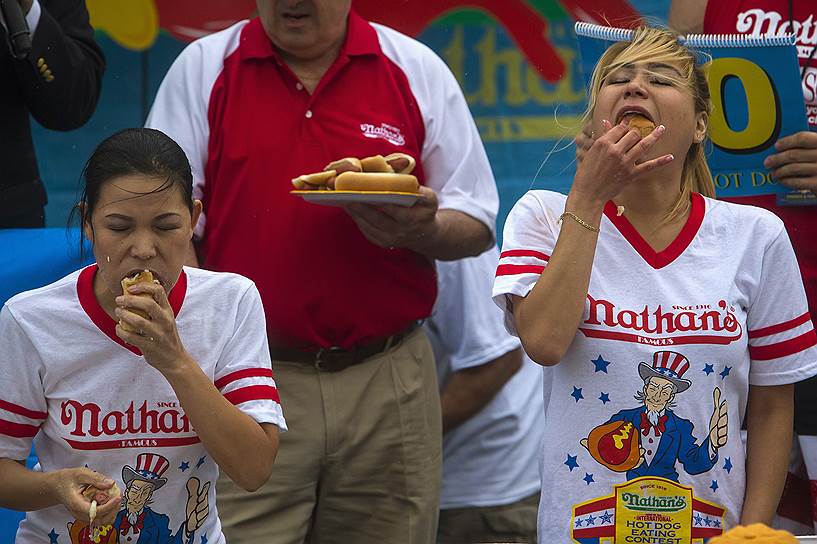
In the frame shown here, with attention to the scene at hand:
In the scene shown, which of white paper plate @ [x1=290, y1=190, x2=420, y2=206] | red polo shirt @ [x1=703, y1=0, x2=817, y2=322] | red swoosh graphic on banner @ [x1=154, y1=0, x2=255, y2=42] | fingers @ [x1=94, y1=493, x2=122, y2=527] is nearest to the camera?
fingers @ [x1=94, y1=493, x2=122, y2=527]

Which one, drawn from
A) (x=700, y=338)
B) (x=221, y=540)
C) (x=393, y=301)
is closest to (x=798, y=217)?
(x=700, y=338)

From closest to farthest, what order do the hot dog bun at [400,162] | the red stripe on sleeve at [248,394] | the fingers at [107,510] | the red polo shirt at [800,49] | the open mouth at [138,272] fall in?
the fingers at [107,510], the open mouth at [138,272], the red stripe on sleeve at [248,394], the red polo shirt at [800,49], the hot dog bun at [400,162]

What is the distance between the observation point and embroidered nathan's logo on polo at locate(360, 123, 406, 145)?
3.46m

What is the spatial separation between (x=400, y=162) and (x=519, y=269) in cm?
83

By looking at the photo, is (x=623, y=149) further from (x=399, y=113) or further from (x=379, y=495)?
(x=379, y=495)

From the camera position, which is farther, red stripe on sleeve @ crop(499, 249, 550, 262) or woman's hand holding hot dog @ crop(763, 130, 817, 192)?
woman's hand holding hot dog @ crop(763, 130, 817, 192)

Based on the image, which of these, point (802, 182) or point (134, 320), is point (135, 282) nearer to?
point (134, 320)

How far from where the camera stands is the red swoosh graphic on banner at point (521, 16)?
434cm

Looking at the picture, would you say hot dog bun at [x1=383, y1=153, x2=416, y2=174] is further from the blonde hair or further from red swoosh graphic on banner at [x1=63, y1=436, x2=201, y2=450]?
red swoosh graphic on banner at [x1=63, y1=436, x2=201, y2=450]

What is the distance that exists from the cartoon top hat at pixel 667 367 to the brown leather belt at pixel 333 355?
44.7 inches

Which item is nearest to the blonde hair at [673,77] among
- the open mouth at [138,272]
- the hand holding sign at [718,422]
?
the hand holding sign at [718,422]

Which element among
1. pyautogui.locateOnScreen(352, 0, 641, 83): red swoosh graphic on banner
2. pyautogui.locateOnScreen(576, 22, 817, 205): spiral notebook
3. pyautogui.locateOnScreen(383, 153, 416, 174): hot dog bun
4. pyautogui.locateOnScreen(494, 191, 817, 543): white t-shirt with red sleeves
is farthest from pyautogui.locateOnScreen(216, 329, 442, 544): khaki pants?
pyautogui.locateOnScreen(352, 0, 641, 83): red swoosh graphic on banner

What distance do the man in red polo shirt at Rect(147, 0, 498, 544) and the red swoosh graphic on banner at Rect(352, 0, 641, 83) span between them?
2.33ft

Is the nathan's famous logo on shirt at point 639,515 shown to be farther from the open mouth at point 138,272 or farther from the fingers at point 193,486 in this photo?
the open mouth at point 138,272
